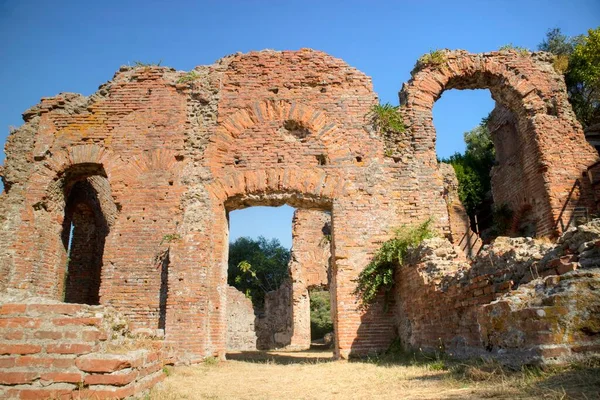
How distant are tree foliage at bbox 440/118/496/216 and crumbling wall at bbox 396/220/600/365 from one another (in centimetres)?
1431

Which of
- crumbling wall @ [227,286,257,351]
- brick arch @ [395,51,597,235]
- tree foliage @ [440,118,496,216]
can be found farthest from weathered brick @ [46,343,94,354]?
tree foliage @ [440,118,496,216]

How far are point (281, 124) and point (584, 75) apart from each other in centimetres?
1536

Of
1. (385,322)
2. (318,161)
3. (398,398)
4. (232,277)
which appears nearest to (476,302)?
(398,398)

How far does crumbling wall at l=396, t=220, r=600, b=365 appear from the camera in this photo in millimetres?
3025

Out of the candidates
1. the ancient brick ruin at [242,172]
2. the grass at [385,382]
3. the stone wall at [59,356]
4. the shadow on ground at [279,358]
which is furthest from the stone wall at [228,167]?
the stone wall at [59,356]

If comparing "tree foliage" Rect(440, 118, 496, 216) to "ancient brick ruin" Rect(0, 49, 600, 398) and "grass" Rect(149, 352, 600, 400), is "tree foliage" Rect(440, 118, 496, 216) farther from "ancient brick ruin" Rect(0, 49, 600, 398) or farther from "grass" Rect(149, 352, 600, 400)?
"grass" Rect(149, 352, 600, 400)

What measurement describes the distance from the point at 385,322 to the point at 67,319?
634 cm

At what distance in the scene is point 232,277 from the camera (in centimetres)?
3409

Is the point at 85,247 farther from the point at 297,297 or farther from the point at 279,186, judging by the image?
the point at 297,297

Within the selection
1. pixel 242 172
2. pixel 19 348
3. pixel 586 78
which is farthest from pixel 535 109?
pixel 19 348

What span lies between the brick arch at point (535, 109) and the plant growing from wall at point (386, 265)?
2840 mm

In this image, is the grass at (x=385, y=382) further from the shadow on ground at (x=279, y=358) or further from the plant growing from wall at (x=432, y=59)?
the plant growing from wall at (x=432, y=59)

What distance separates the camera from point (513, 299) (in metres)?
3.56

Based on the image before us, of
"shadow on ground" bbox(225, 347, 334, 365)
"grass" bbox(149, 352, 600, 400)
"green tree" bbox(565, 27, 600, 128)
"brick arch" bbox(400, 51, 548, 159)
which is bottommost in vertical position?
"shadow on ground" bbox(225, 347, 334, 365)
